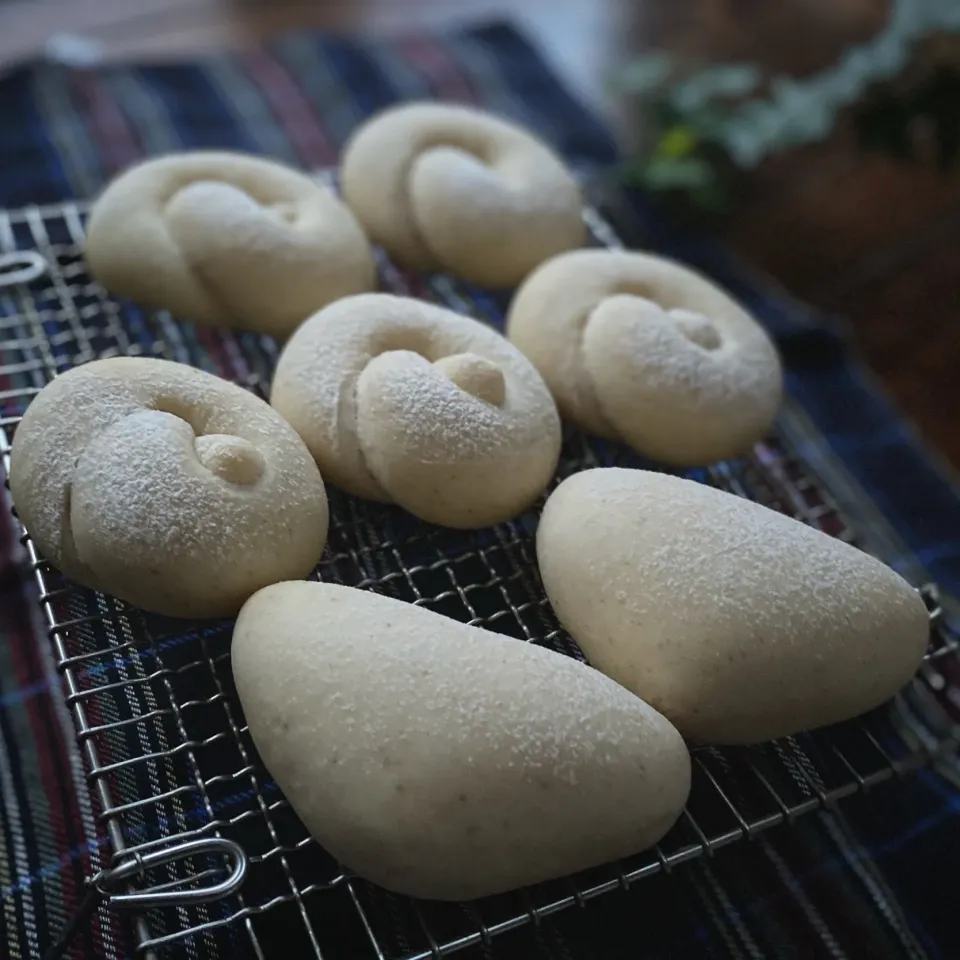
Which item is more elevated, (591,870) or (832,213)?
(832,213)

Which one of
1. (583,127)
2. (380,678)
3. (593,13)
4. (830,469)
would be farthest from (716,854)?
(593,13)

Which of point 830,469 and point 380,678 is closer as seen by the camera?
point 380,678

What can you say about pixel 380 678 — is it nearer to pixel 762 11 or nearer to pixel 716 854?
pixel 716 854

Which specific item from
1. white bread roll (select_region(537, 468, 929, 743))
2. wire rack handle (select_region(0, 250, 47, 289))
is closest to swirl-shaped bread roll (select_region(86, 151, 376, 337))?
wire rack handle (select_region(0, 250, 47, 289))

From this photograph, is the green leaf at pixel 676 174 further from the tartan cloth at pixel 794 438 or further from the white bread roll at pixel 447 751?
the white bread roll at pixel 447 751

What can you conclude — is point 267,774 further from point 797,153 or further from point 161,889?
point 797,153

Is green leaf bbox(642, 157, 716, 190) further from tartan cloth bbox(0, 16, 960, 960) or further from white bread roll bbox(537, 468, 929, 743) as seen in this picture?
white bread roll bbox(537, 468, 929, 743)

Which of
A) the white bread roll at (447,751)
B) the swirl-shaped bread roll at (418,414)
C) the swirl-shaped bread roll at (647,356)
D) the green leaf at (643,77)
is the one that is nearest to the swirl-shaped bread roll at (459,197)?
the swirl-shaped bread roll at (647,356)

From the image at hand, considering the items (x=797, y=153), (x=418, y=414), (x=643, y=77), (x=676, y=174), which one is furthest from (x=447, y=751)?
(x=797, y=153)
